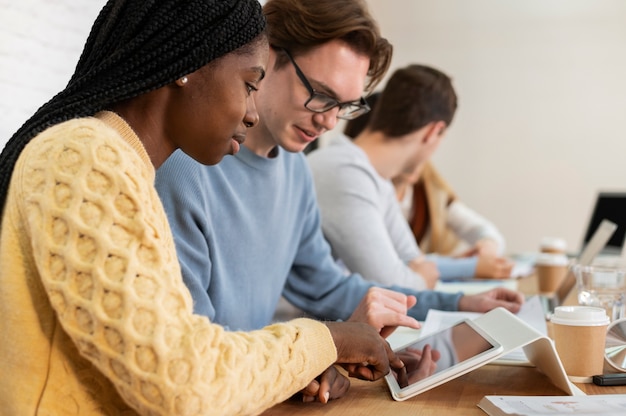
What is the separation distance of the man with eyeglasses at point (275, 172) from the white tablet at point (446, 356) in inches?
6.0

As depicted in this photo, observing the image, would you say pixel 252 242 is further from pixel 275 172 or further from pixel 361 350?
pixel 361 350

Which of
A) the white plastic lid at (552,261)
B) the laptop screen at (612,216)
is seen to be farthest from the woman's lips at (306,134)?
the laptop screen at (612,216)

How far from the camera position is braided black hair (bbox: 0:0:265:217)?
938mm

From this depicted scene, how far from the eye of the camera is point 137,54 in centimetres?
94

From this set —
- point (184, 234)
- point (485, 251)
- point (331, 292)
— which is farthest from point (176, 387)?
point (485, 251)

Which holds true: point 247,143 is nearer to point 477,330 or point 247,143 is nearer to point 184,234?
point 184,234

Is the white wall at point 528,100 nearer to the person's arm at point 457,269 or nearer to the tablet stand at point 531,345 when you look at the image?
the person's arm at point 457,269

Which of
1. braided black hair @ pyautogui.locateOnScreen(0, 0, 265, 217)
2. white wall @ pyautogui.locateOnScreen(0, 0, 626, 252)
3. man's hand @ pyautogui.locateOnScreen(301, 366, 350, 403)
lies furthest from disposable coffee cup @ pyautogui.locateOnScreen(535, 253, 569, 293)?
white wall @ pyautogui.locateOnScreen(0, 0, 626, 252)

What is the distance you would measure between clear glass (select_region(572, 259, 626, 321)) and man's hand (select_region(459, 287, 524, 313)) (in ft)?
0.47

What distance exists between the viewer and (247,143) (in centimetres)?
166

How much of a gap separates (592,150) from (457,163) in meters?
0.86

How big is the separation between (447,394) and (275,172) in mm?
736

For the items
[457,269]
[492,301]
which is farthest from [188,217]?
[457,269]

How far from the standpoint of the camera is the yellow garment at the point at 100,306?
81 centimetres
